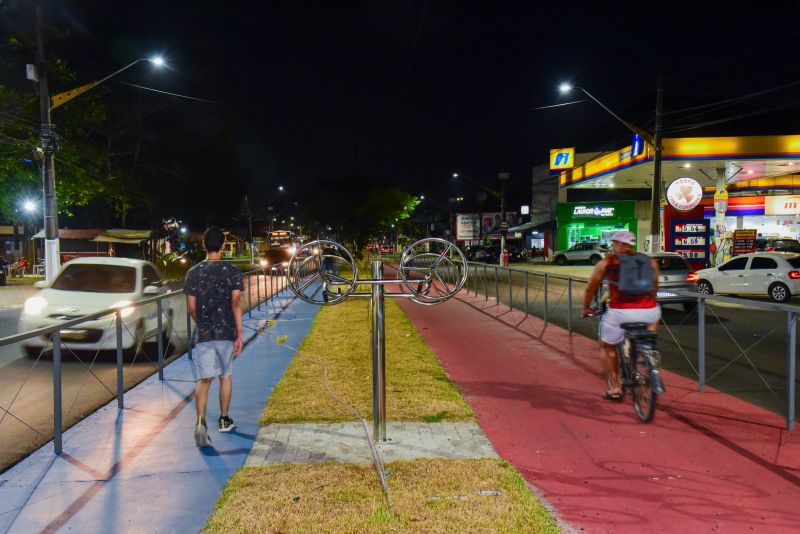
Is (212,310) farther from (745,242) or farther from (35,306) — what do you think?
(745,242)

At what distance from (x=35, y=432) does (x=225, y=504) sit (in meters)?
3.15

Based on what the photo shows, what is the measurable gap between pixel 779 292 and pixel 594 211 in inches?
1128

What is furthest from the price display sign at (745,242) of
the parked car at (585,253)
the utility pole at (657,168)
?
the parked car at (585,253)

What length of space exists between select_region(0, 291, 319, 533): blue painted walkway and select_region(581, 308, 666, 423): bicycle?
11.7 feet

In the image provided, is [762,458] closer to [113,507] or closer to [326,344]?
[113,507]

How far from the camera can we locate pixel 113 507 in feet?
13.0

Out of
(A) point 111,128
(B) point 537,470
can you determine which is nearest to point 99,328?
(B) point 537,470

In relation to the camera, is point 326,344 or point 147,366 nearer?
point 147,366

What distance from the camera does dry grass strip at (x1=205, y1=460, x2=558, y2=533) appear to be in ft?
11.9

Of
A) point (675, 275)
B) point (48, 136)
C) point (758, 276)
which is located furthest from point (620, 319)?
point (48, 136)

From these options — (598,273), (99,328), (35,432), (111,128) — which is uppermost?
(111,128)

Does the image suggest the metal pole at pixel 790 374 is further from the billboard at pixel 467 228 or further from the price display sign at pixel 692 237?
the billboard at pixel 467 228

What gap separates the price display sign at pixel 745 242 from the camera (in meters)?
28.5

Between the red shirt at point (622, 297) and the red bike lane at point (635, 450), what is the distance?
1.07 m
